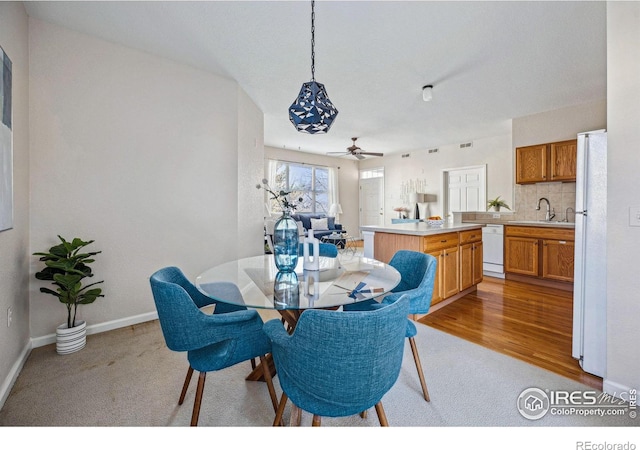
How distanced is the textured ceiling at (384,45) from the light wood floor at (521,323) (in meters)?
2.65

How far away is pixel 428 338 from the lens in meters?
2.44

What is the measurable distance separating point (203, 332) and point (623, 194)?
7.72 feet

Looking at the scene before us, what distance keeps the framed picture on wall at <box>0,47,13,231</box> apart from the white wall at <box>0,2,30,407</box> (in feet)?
0.37

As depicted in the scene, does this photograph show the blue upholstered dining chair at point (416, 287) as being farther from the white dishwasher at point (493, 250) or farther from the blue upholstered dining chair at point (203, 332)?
the white dishwasher at point (493, 250)

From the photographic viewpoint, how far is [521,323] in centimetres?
273

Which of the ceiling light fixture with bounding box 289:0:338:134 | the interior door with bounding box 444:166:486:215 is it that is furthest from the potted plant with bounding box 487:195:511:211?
the ceiling light fixture with bounding box 289:0:338:134

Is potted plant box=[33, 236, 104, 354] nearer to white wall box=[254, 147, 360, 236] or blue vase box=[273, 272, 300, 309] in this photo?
blue vase box=[273, 272, 300, 309]

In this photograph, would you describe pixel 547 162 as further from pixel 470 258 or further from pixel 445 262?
pixel 445 262

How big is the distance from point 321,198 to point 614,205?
22.9 ft

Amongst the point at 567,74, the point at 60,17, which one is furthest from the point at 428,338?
the point at 60,17

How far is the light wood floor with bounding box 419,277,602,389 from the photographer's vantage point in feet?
6.88

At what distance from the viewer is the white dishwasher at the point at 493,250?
178 inches

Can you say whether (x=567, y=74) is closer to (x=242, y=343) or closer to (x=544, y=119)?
(x=544, y=119)

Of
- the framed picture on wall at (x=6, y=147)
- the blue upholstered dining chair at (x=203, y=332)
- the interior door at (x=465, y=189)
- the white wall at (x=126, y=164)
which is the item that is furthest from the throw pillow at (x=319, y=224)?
the blue upholstered dining chair at (x=203, y=332)
